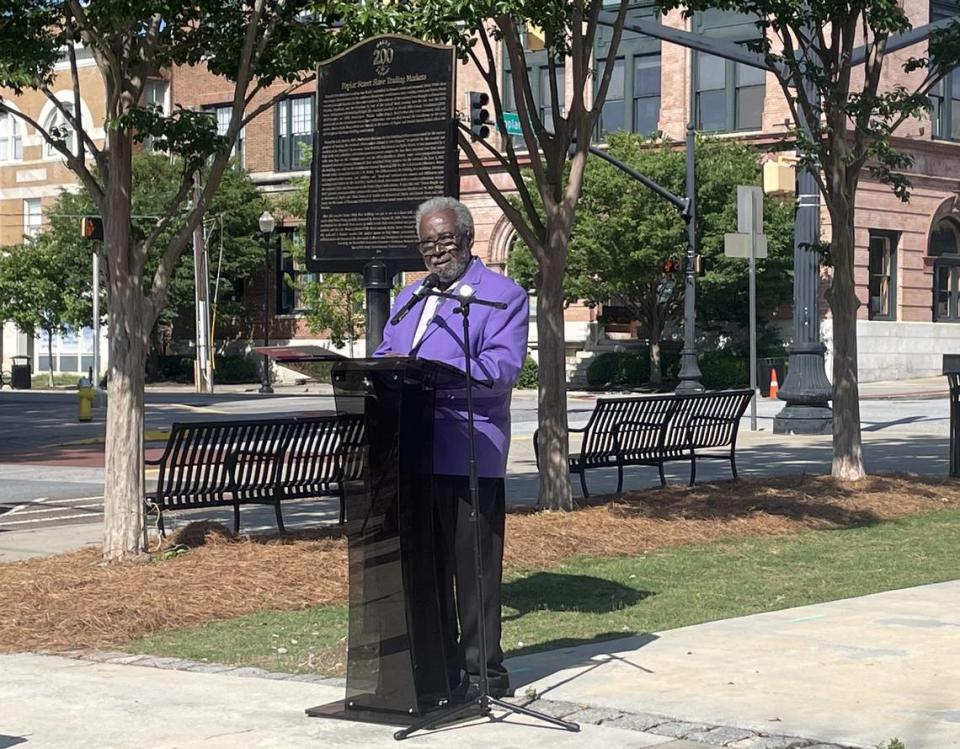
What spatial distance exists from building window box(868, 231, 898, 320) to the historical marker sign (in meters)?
38.4

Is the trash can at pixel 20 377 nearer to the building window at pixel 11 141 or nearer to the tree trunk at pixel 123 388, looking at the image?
the building window at pixel 11 141

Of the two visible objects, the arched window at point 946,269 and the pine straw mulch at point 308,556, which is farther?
the arched window at point 946,269

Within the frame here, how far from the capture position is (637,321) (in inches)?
1922

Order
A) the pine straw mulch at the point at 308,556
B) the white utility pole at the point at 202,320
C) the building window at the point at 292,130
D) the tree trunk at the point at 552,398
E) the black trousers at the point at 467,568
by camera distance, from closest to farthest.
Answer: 1. the black trousers at the point at 467,568
2. the pine straw mulch at the point at 308,556
3. the tree trunk at the point at 552,398
4. the white utility pole at the point at 202,320
5. the building window at the point at 292,130

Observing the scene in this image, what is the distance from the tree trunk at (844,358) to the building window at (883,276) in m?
31.8

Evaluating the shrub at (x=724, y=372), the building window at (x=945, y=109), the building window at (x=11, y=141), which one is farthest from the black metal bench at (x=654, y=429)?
the building window at (x=11, y=141)

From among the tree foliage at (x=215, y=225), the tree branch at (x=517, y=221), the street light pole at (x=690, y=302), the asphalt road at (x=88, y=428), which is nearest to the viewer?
the tree branch at (x=517, y=221)

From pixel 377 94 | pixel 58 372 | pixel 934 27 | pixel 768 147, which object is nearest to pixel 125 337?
pixel 377 94

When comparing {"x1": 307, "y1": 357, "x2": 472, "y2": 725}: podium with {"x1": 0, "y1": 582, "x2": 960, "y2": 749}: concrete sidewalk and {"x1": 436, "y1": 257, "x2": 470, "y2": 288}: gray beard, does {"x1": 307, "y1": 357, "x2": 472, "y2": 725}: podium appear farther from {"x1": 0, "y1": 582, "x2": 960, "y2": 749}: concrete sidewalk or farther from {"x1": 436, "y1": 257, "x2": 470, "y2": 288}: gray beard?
{"x1": 436, "y1": 257, "x2": 470, "y2": 288}: gray beard

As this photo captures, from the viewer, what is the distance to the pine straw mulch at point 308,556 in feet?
30.3

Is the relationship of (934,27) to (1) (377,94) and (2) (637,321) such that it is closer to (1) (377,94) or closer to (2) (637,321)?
(1) (377,94)

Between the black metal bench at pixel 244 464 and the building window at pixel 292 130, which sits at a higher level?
the building window at pixel 292 130

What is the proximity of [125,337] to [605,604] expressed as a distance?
3.92m

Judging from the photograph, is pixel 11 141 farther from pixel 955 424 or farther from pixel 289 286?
pixel 955 424
